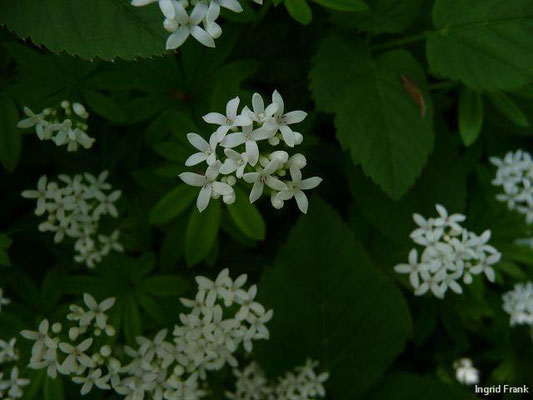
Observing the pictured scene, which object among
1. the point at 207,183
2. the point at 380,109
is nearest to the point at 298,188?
the point at 207,183

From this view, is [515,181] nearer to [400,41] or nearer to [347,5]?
[400,41]

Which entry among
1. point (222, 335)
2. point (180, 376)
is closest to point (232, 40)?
point (222, 335)

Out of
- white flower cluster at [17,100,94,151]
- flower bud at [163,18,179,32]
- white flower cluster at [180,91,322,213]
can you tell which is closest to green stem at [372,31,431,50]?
white flower cluster at [180,91,322,213]

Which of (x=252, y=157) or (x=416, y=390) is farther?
(x=416, y=390)

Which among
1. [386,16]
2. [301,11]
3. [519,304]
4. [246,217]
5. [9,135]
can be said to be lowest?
[519,304]

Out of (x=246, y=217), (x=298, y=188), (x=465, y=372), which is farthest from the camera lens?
(x=465, y=372)

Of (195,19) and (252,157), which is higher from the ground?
(195,19)

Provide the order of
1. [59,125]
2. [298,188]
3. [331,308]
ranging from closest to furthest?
[298,188]
[59,125]
[331,308]

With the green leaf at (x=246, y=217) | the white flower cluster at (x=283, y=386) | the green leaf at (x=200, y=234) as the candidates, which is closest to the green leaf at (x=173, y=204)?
the green leaf at (x=200, y=234)
